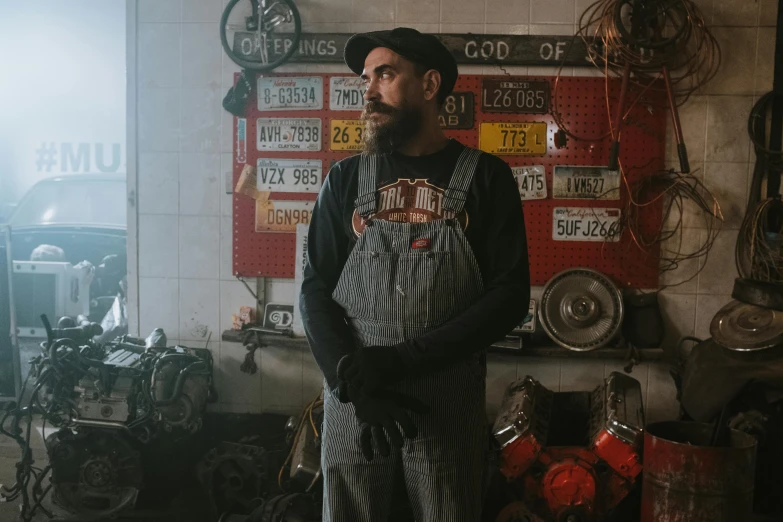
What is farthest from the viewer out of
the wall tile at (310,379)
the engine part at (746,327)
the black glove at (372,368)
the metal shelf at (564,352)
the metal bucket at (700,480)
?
the wall tile at (310,379)

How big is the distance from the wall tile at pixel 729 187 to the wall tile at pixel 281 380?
2589 millimetres

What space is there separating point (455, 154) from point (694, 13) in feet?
7.98

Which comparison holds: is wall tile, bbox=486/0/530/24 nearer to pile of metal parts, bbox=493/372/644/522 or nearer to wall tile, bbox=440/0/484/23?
wall tile, bbox=440/0/484/23

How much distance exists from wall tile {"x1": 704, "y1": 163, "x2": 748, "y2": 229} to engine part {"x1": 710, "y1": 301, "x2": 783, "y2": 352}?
0.55 meters

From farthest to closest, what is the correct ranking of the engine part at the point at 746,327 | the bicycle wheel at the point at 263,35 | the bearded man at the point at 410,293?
the bicycle wheel at the point at 263,35
the engine part at the point at 746,327
the bearded man at the point at 410,293

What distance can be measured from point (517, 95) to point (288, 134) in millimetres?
1351

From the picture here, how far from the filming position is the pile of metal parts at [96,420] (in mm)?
3395

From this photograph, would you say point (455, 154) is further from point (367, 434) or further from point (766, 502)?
point (766, 502)

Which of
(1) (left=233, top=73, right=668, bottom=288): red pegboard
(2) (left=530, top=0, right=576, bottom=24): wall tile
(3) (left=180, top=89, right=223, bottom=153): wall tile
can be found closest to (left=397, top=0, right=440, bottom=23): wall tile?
(1) (left=233, top=73, right=668, bottom=288): red pegboard

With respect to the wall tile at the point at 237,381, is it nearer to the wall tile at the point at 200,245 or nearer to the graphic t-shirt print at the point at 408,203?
the wall tile at the point at 200,245

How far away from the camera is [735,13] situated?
375 cm

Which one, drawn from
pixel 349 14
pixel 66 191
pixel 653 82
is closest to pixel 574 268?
pixel 653 82

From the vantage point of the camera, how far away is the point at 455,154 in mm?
1987

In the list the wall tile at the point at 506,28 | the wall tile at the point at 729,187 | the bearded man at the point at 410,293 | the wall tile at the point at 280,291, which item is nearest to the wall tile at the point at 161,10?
the wall tile at the point at 280,291
